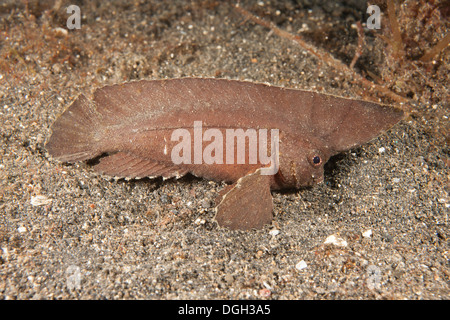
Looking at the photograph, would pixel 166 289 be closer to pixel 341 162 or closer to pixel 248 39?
pixel 341 162

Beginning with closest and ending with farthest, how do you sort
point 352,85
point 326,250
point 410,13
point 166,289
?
point 166,289, point 326,250, point 410,13, point 352,85

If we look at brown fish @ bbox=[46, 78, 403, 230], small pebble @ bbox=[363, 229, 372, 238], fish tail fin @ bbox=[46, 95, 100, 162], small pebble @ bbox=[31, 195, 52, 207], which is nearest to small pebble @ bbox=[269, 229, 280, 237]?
brown fish @ bbox=[46, 78, 403, 230]

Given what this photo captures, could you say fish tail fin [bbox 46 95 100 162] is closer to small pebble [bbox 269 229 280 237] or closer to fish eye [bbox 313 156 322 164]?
small pebble [bbox 269 229 280 237]

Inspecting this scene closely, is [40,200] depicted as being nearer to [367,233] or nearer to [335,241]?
[335,241]

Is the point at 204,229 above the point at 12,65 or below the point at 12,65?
below

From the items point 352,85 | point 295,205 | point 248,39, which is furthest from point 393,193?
point 248,39

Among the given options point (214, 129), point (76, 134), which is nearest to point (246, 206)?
point (214, 129)

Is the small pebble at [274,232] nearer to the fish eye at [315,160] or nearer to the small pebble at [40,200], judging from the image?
the fish eye at [315,160]
